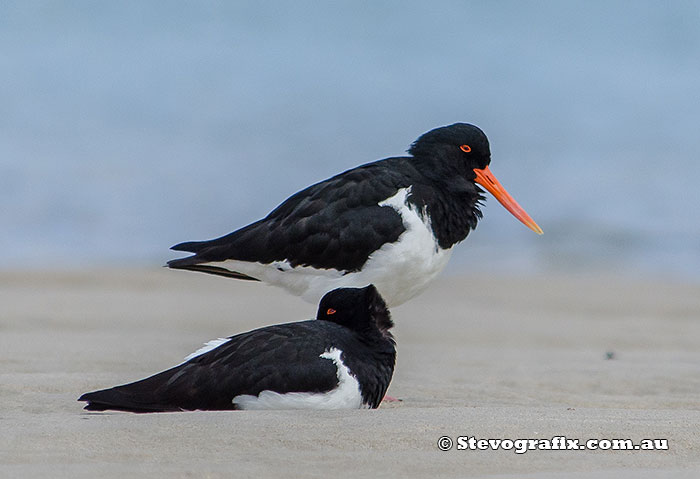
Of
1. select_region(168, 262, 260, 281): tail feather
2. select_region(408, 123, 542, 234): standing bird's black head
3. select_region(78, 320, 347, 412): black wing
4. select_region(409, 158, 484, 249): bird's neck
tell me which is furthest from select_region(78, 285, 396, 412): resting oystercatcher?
select_region(408, 123, 542, 234): standing bird's black head

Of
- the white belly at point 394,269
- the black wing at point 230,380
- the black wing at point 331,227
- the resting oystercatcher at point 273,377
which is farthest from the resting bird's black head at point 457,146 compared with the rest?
the black wing at point 230,380

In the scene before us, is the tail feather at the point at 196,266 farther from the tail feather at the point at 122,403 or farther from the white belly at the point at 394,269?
the tail feather at the point at 122,403

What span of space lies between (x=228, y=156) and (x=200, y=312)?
1008cm

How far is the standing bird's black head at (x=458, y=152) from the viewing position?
7.06m

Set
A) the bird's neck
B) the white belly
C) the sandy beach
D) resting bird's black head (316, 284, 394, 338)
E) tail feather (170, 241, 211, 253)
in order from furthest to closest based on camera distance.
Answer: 1. tail feather (170, 241, 211, 253)
2. the bird's neck
3. the white belly
4. resting bird's black head (316, 284, 394, 338)
5. the sandy beach

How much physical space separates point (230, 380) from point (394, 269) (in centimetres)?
176

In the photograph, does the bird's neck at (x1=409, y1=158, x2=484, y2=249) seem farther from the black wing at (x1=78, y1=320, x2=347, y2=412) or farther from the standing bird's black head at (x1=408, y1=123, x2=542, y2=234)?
the black wing at (x1=78, y1=320, x2=347, y2=412)

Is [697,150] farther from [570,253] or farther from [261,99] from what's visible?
[261,99]

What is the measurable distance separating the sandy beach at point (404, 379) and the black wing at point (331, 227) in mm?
896

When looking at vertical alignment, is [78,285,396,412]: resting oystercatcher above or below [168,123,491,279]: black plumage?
below

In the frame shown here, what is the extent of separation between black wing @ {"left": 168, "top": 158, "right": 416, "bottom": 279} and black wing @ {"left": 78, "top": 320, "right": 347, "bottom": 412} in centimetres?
142

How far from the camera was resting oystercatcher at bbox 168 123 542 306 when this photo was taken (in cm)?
650

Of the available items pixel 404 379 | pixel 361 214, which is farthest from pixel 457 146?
pixel 404 379

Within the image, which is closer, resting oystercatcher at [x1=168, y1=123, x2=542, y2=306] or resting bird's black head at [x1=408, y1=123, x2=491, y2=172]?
resting oystercatcher at [x1=168, y1=123, x2=542, y2=306]
